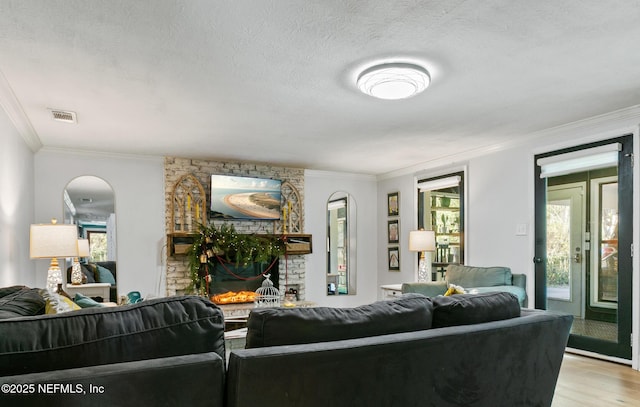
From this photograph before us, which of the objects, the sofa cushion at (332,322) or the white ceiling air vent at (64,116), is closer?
the sofa cushion at (332,322)

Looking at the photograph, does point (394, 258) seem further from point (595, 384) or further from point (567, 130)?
point (595, 384)

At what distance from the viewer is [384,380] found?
1577 mm

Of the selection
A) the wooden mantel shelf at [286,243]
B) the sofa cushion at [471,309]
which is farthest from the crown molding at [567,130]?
the sofa cushion at [471,309]

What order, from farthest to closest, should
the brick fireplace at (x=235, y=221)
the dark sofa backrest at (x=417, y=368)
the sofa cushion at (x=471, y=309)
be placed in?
the brick fireplace at (x=235, y=221) → the sofa cushion at (x=471, y=309) → the dark sofa backrest at (x=417, y=368)

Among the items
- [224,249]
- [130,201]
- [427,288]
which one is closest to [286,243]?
[224,249]

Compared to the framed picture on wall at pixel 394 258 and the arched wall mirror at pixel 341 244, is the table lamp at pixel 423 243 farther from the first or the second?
the arched wall mirror at pixel 341 244

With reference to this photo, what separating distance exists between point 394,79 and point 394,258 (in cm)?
446

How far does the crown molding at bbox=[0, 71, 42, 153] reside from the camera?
310 centimetres

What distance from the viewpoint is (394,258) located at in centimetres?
684

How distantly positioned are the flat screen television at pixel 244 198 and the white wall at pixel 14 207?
7.10 ft

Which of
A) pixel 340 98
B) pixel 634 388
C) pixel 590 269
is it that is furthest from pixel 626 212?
pixel 340 98

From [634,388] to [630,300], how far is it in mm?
853

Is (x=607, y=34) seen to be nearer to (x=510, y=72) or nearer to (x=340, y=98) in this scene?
(x=510, y=72)

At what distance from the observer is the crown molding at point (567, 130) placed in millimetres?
3691
